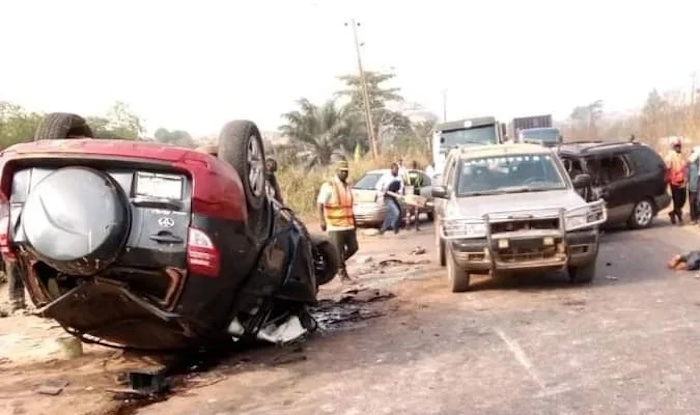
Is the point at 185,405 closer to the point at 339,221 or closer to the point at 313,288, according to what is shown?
the point at 313,288

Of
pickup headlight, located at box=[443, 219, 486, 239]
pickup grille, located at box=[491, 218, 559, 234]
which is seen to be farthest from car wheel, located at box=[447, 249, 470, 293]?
pickup grille, located at box=[491, 218, 559, 234]

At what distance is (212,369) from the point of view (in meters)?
6.87

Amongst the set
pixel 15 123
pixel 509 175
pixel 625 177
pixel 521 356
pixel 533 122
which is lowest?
pixel 521 356

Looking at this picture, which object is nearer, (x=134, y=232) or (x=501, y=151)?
(x=134, y=232)

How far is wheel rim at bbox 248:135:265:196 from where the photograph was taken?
6566 mm

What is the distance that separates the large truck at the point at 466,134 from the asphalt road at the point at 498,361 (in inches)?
528

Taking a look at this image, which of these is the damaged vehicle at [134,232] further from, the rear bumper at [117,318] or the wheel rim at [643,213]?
the wheel rim at [643,213]

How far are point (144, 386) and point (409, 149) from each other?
37285 millimetres

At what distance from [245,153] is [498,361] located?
7.95ft

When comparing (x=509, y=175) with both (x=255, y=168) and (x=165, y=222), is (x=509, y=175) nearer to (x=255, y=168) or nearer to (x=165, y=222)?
(x=255, y=168)

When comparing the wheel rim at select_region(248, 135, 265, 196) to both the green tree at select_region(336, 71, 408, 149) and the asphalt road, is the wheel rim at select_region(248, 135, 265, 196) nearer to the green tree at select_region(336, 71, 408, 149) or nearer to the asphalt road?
the asphalt road

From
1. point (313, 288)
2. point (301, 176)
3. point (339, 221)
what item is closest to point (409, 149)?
point (301, 176)

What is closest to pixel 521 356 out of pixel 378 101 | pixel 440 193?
pixel 440 193

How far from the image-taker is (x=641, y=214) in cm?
1662
